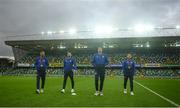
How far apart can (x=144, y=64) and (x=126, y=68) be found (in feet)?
167

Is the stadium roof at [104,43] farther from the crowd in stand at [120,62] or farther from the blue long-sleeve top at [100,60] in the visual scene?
the blue long-sleeve top at [100,60]

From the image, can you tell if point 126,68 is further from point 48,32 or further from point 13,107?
point 48,32

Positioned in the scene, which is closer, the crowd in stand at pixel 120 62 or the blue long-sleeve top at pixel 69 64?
the blue long-sleeve top at pixel 69 64

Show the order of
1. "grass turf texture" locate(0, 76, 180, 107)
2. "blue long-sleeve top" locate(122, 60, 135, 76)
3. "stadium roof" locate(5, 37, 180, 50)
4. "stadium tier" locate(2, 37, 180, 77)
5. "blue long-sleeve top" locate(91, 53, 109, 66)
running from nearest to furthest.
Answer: "grass turf texture" locate(0, 76, 180, 107)
"blue long-sleeve top" locate(91, 53, 109, 66)
"blue long-sleeve top" locate(122, 60, 135, 76)
"stadium tier" locate(2, 37, 180, 77)
"stadium roof" locate(5, 37, 180, 50)

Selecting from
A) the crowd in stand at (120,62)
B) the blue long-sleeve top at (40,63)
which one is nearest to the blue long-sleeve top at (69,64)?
the blue long-sleeve top at (40,63)

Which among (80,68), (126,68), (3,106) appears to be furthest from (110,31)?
(3,106)

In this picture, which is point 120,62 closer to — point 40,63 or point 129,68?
point 129,68

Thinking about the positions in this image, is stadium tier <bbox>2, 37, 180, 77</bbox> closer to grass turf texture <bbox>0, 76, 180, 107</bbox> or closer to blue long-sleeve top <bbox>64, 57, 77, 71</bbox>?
grass turf texture <bbox>0, 76, 180, 107</bbox>

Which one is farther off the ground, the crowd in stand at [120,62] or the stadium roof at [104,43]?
the stadium roof at [104,43]

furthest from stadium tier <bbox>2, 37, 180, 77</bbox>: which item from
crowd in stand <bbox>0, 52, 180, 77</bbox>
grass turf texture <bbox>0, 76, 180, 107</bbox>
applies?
grass turf texture <bbox>0, 76, 180, 107</bbox>

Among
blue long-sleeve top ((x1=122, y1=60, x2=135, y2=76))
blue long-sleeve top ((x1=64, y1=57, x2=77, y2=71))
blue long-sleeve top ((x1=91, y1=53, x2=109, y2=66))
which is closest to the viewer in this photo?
blue long-sleeve top ((x1=91, y1=53, x2=109, y2=66))

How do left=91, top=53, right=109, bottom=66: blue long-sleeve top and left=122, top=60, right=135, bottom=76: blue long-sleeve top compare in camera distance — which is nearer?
left=91, top=53, right=109, bottom=66: blue long-sleeve top

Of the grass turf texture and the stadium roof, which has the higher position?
the stadium roof

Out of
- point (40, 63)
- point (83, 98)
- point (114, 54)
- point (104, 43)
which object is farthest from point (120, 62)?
point (83, 98)
